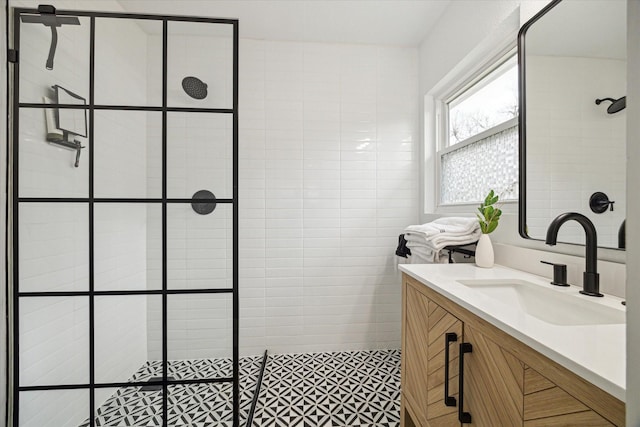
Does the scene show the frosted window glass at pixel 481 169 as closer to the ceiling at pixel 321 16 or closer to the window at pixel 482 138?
the window at pixel 482 138

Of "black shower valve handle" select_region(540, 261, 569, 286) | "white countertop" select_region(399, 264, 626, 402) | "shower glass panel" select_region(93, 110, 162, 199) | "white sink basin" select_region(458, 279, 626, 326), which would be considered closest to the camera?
"white countertop" select_region(399, 264, 626, 402)

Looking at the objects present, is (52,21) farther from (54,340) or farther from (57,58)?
(54,340)

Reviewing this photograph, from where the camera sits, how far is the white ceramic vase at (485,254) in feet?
4.91

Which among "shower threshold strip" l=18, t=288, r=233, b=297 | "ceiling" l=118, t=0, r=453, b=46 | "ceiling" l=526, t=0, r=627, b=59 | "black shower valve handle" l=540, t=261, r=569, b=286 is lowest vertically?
"shower threshold strip" l=18, t=288, r=233, b=297

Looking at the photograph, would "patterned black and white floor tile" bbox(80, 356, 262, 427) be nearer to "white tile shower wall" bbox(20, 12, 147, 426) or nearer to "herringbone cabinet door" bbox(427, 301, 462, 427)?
"white tile shower wall" bbox(20, 12, 147, 426)

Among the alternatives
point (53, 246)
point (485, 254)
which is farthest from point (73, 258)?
point (485, 254)

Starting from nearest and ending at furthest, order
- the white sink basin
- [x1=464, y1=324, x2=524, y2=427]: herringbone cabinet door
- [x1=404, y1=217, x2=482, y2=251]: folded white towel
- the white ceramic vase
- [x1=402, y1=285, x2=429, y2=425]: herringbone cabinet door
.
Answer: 1. [x1=464, y1=324, x2=524, y2=427]: herringbone cabinet door
2. the white sink basin
3. [x1=402, y1=285, x2=429, y2=425]: herringbone cabinet door
4. the white ceramic vase
5. [x1=404, y1=217, x2=482, y2=251]: folded white towel

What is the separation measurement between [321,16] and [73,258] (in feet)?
6.96

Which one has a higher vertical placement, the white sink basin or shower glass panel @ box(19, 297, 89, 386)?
the white sink basin

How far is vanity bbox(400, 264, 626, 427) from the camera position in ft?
1.85

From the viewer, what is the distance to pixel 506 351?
2.49ft

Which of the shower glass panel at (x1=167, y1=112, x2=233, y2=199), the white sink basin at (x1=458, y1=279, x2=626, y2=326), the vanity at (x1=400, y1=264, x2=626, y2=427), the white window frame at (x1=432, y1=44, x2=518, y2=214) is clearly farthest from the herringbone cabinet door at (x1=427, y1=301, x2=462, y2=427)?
the shower glass panel at (x1=167, y1=112, x2=233, y2=199)

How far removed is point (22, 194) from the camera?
1.30 meters

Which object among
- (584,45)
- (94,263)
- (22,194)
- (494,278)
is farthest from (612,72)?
(22,194)
